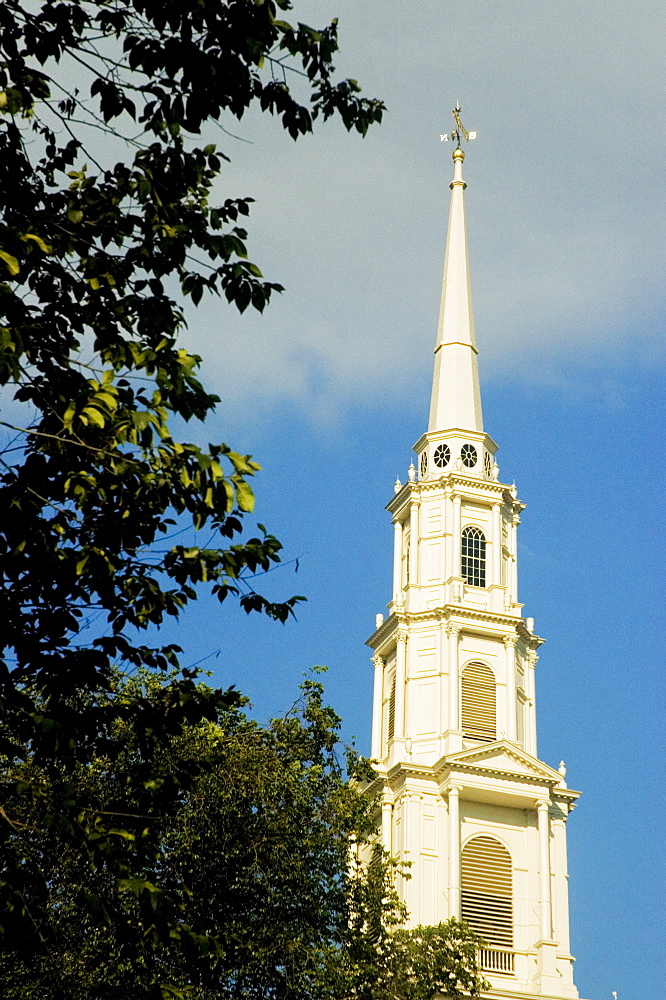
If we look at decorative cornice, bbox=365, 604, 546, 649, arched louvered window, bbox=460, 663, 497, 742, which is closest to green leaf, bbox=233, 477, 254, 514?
arched louvered window, bbox=460, 663, 497, 742

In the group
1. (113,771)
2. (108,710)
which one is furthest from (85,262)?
(113,771)

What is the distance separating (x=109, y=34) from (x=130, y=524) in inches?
176

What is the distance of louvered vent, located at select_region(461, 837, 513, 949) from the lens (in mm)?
43250

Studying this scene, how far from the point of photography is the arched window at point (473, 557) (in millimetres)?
51094

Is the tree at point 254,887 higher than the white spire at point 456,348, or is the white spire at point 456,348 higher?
the white spire at point 456,348

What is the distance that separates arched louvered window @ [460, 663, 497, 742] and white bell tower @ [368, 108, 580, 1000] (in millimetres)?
49

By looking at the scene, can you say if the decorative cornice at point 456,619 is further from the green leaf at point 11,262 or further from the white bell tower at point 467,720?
the green leaf at point 11,262

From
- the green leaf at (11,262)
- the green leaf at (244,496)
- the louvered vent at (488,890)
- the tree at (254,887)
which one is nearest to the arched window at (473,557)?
the louvered vent at (488,890)

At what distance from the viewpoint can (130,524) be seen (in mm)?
11875

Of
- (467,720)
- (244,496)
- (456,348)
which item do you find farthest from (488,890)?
(244,496)

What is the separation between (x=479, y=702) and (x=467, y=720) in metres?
0.99

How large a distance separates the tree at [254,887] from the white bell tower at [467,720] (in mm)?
12964

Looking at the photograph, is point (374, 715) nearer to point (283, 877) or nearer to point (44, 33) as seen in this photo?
point (283, 877)

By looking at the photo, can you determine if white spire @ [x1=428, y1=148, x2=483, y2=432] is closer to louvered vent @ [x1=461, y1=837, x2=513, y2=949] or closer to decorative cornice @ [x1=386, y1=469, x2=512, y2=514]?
decorative cornice @ [x1=386, y1=469, x2=512, y2=514]
